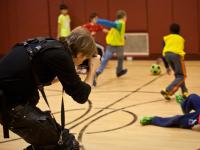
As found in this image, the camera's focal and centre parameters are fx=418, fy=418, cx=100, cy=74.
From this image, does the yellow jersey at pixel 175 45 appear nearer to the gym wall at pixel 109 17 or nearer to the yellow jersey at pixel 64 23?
the gym wall at pixel 109 17

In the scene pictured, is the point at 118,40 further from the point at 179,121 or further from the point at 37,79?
the point at 37,79

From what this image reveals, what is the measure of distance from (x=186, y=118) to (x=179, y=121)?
9 cm

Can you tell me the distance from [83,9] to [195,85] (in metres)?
4.69

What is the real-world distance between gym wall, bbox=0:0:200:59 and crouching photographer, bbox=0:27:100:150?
7.09 m

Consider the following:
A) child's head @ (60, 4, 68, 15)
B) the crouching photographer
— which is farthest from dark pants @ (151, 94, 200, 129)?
child's head @ (60, 4, 68, 15)

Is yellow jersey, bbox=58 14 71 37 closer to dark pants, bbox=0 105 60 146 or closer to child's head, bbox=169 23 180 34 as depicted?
child's head, bbox=169 23 180 34

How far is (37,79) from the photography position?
2982 millimetres

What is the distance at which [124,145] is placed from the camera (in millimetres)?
4383

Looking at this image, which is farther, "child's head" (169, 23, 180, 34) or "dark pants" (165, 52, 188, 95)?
"child's head" (169, 23, 180, 34)

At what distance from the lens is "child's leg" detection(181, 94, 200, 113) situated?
464cm

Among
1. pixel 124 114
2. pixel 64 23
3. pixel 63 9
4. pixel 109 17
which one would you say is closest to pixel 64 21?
pixel 64 23

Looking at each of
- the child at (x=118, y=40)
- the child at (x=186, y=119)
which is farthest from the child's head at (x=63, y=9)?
the child at (x=186, y=119)

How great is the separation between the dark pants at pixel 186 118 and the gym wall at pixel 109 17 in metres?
5.21

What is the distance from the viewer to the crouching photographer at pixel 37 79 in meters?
2.93
